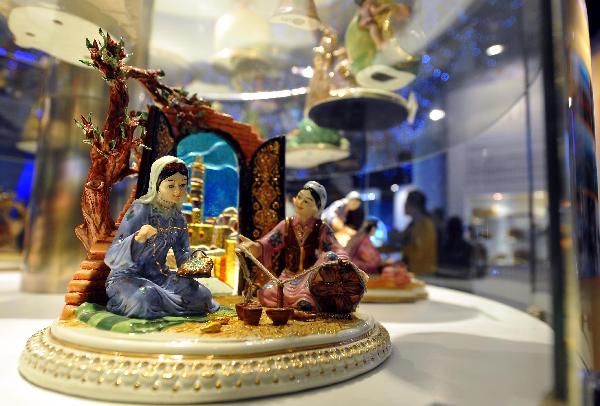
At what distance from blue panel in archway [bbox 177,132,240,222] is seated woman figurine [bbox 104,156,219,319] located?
3.03 ft

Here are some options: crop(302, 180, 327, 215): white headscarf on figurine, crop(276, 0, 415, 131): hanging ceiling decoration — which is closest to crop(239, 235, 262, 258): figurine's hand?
crop(302, 180, 327, 215): white headscarf on figurine

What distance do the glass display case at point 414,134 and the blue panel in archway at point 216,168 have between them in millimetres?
12

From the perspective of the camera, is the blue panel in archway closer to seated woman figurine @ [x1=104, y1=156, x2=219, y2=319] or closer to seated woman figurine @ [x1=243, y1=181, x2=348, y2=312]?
seated woman figurine @ [x1=243, y1=181, x2=348, y2=312]

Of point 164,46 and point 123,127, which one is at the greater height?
point 164,46

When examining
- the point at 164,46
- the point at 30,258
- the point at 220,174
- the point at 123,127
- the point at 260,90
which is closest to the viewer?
the point at 123,127

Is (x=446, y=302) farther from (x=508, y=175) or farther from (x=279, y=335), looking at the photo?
(x=279, y=335)

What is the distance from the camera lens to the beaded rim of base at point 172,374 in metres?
1.47

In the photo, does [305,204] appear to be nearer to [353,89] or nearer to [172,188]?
[172,188]

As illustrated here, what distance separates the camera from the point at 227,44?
6.12 metres

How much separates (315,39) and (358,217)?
260cm

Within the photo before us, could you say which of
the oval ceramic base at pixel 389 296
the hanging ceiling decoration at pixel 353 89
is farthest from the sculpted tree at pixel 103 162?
the oval ceramic base at pixel 389 296

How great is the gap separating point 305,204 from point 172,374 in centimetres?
158

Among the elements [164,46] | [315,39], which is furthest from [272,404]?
[164,46]

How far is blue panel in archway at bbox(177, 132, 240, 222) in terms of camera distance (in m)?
3.32
